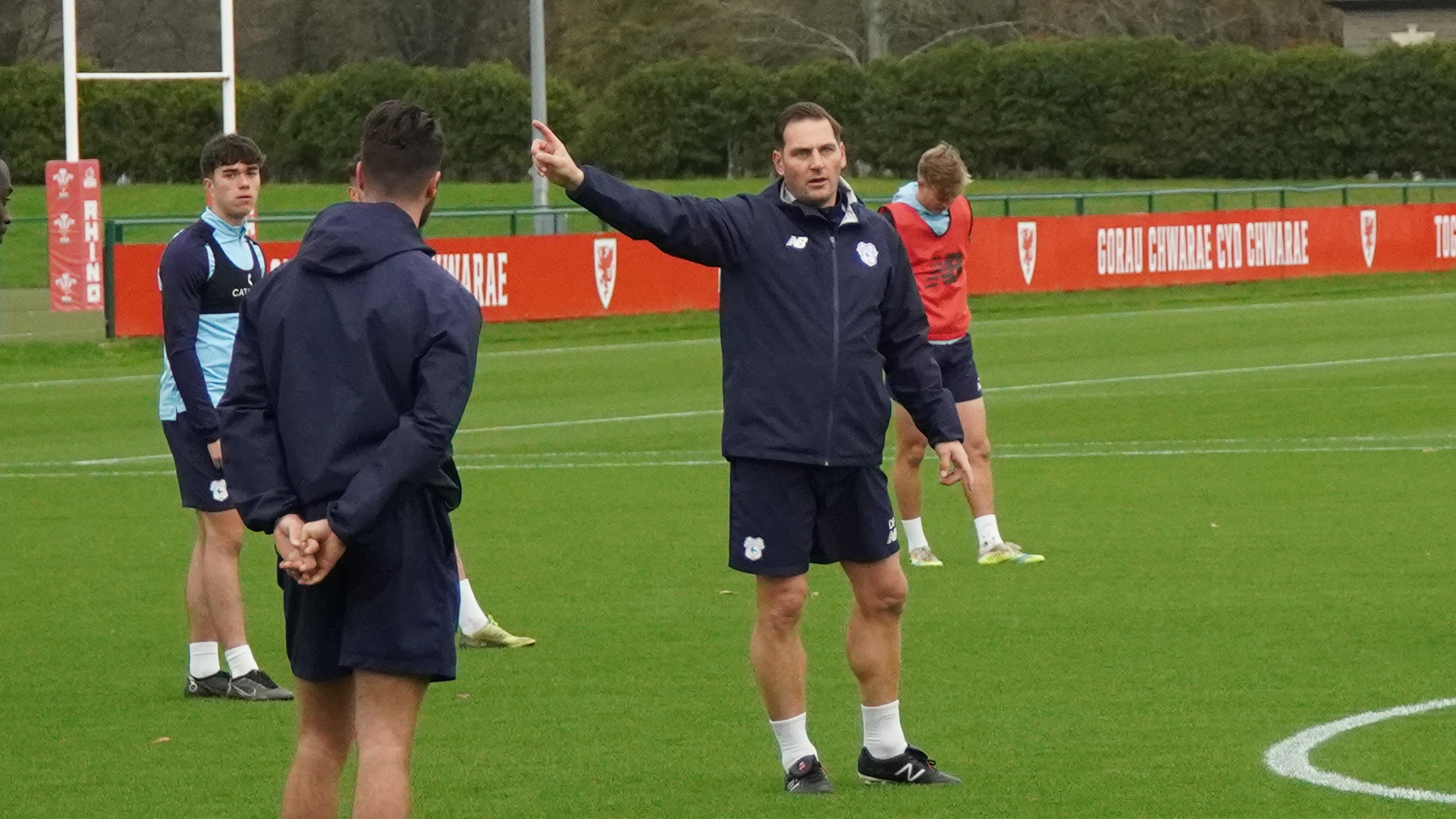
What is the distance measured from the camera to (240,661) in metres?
9.28

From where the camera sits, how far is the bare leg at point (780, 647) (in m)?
7.48

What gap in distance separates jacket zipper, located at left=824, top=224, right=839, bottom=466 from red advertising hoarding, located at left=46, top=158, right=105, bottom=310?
2067 cm

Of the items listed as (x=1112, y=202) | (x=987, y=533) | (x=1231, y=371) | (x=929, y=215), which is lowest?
(x=987, y=533)

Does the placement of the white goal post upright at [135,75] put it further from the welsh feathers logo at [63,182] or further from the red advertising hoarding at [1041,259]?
the red advertising hoarding at [1041,259]

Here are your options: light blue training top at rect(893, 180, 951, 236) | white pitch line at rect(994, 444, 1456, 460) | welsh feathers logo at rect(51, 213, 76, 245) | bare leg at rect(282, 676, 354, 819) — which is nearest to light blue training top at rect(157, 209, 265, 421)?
bare leg at rect(282, 676, 354, 819)

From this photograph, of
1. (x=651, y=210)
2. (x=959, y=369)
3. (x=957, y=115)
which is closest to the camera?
(x=651, y=210)

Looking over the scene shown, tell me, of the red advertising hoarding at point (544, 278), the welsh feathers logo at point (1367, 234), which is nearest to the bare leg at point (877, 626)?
the red advertising hoarding at point (544, 278)

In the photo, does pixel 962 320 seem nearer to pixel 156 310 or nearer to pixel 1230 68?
pixel 156 310

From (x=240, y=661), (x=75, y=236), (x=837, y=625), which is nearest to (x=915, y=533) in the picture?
(x=837, y=625)

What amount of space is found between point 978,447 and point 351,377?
7.30 m

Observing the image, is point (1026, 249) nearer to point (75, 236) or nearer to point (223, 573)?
point (75, 236)

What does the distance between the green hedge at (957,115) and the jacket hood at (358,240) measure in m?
51.7

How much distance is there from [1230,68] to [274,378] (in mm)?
56150

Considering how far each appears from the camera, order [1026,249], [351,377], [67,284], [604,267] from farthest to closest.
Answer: [1026,249], [604,267], [67,284], [351,377]
